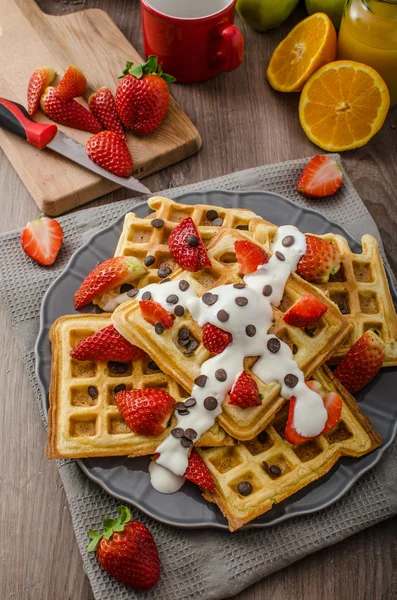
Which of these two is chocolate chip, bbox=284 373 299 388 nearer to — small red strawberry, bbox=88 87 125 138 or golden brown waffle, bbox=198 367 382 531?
golden brown waffle, bbox=198 367 382 531

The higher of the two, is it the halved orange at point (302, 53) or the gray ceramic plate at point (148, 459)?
the halved orange at point (302, 53)

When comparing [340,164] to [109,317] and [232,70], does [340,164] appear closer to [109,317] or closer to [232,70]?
[232,70]

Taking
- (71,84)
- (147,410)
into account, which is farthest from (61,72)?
(147,410)

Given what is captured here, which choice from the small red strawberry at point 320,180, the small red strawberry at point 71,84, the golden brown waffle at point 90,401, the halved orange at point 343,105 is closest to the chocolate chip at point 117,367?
the golden brown waffle at point 90,401

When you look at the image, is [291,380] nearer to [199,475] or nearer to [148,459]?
[199,475]

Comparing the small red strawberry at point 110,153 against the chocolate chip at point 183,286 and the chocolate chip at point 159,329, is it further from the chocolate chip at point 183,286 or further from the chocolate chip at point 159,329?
the chocolate chip at point 159,329

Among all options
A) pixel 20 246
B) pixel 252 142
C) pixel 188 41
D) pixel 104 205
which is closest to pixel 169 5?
pixel 188 41
